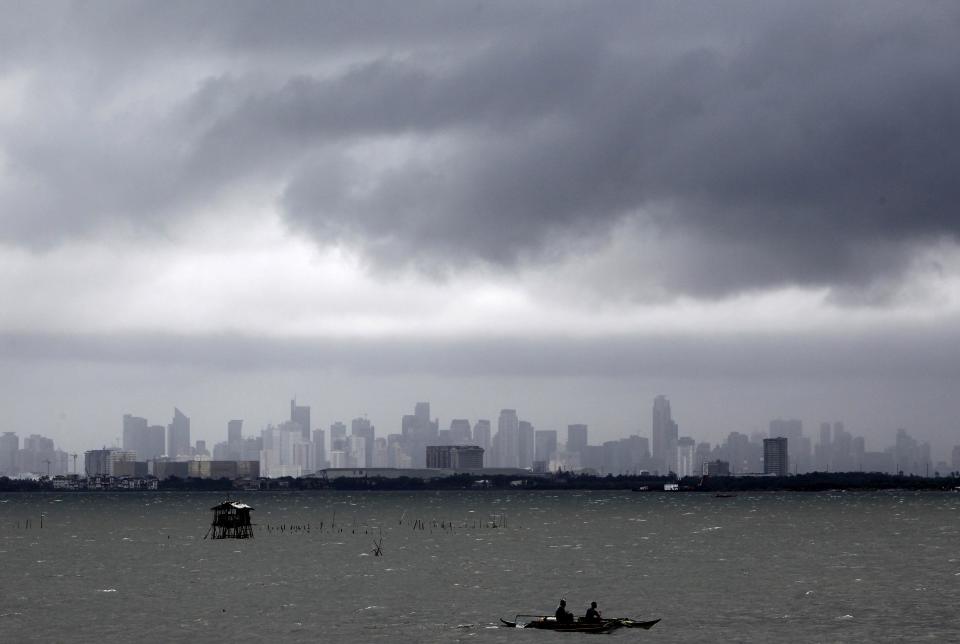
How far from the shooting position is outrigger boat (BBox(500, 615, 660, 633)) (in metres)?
81.4

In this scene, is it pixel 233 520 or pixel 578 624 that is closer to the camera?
pixel 578 624

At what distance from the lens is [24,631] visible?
8412cm

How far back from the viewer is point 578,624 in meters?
81.8

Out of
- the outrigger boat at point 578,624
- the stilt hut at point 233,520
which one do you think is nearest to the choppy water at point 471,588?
the outrigger boat at point 578,624

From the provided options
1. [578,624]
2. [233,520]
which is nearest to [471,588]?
[578,624]

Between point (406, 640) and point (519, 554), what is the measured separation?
223 feet

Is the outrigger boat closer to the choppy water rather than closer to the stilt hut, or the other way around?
the choppy water

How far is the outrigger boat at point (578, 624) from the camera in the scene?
8144cm

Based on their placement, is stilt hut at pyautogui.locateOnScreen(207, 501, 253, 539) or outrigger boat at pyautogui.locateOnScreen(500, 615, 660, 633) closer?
outrigger boat at pyautogui.locateOnScreen(500, 615, 660, 633)

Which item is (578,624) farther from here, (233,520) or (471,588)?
(233,520)

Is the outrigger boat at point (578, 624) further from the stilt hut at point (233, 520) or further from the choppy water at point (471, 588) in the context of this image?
the stilt hut at point (233, 520)

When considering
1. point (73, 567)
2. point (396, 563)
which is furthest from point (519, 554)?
point (73, 567)

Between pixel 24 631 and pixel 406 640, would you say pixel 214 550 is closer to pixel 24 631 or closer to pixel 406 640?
pixel 24 631

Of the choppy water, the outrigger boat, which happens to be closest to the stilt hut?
the choppy water
